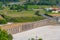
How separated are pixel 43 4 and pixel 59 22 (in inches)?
936

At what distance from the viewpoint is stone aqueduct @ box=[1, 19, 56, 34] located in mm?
40188

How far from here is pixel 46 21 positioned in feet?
170

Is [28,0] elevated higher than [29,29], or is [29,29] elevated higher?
[29,29]

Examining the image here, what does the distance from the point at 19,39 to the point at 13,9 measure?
3233 centimetres

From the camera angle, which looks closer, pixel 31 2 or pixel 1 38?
pixel 1 38

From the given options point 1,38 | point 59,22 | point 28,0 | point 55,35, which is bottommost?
point 28,0

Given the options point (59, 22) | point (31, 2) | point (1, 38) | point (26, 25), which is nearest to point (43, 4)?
point (31, 2)

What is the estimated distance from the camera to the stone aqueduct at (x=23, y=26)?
40188mm

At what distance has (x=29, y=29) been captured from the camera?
45.2 meters

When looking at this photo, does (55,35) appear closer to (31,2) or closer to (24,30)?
(24,30)

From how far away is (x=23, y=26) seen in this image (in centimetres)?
4422

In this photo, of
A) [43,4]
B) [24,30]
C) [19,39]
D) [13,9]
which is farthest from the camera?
[43,4]

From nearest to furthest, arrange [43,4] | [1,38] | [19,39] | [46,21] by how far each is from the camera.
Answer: [1,38]
[19,39]
[46,21]
[43,4]

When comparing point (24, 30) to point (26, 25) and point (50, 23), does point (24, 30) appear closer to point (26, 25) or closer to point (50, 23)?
point (26, 25)
